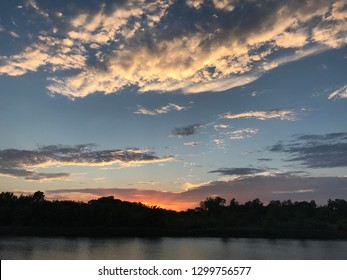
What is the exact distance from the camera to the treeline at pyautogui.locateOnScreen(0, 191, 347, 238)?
204 feet

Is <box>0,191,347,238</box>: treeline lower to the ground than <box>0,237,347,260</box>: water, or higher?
higher

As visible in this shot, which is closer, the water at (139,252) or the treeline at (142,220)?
the water at (139,252)

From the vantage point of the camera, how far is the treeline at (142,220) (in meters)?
62.2

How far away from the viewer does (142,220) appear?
66.8 m

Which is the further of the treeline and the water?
the treeline

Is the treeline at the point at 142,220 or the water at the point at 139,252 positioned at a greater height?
the treeline at the point at 142,220

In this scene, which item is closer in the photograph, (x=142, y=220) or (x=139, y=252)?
(x=139, y=252)
